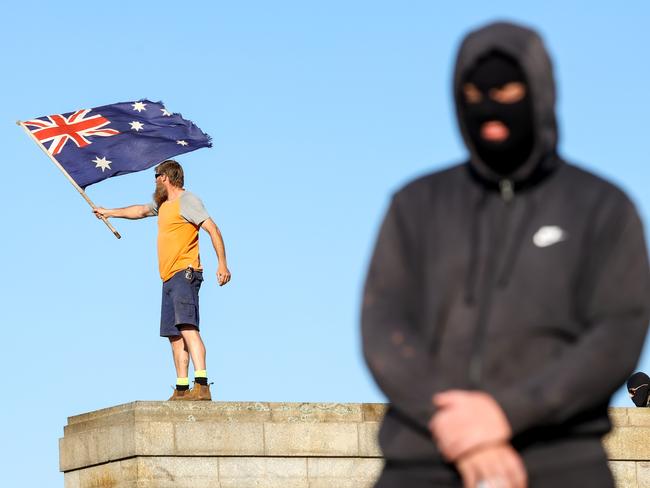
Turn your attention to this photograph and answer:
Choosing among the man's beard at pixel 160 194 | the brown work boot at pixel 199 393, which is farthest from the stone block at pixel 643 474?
the man's beard at pixel 160 194

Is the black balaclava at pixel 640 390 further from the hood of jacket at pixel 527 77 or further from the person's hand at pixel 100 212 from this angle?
the hood of jacket at pixel 527 77

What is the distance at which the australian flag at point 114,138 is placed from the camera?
57.3 ft

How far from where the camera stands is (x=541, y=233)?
152 inches

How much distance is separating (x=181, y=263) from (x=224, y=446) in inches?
65.0

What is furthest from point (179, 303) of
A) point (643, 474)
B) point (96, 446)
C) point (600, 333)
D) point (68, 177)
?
point (600, 333)

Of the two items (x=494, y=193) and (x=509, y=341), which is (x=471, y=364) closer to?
(x=509, y=341)

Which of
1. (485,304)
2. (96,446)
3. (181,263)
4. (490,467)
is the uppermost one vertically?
(181,263)

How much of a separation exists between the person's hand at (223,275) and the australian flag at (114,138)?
264 centimetres

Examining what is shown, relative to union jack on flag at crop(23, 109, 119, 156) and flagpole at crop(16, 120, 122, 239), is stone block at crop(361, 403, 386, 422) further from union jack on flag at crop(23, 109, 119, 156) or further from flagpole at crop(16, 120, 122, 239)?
union jack on flag at crop(23, 109, 119, 156)

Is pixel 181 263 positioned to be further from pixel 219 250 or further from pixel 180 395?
pixel 180 395

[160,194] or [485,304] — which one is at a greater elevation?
[160,194]

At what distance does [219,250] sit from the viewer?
14.9 metres

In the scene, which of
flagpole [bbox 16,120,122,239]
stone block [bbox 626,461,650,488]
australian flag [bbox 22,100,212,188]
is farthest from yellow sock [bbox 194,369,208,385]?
stone block [bbox 626,461,650,488]

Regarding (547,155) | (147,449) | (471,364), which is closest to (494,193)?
(547,155)
